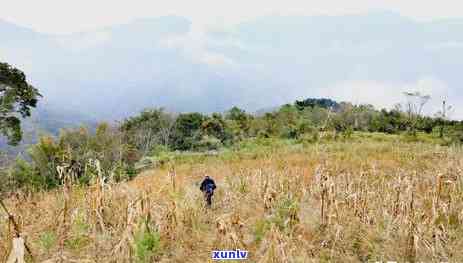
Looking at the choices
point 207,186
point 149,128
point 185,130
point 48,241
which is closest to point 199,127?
point 185,130

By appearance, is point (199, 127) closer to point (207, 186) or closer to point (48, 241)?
point (207, 186)

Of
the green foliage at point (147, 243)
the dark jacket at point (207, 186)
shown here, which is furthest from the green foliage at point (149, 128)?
the green foliage at point (147, 243)

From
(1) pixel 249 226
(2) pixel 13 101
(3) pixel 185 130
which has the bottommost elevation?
(1) pixel 249 226

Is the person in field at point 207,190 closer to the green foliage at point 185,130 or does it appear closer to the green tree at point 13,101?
the green tree at point 13,101

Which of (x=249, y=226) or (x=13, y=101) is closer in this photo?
(x=249, y=226)

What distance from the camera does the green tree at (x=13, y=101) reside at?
16.1 meters

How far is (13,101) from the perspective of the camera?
16.5 meters

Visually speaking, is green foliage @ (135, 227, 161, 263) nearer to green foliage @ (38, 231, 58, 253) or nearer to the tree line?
green foliage @ (38, 231, 58, 253)

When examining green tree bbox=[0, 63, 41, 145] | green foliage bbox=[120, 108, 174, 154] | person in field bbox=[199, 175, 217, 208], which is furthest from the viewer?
green foliage bbox=[120, 108, 174, 154]

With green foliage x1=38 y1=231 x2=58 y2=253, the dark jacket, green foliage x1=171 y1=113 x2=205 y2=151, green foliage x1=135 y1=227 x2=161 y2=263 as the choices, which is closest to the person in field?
the dark jacket

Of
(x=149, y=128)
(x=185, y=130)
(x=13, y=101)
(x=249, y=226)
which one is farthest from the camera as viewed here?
(x=185, y=130)

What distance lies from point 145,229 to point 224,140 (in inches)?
838

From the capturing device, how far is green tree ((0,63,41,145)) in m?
16.1

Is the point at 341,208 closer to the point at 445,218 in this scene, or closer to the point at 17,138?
the point at 445,218
